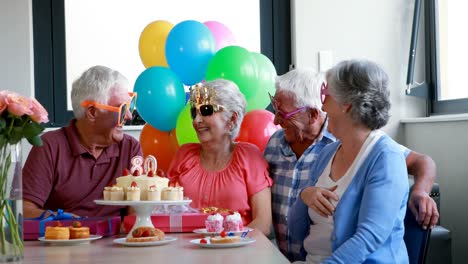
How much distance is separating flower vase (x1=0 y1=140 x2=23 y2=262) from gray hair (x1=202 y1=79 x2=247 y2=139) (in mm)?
1106

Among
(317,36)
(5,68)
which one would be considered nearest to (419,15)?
(317,36)

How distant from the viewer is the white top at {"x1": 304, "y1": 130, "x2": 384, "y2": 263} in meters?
2.18

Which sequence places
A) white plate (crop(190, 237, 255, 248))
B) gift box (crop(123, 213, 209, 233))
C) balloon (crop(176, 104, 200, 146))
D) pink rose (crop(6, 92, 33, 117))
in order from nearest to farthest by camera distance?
pink rose (crop(6, 92, 33, 117))
white plate (crop(190, 237, 255, 248))
gift box (crop(123, 213, 209, 233))
balloon (crop(176, 104, 200, 146))

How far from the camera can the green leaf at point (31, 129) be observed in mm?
1765

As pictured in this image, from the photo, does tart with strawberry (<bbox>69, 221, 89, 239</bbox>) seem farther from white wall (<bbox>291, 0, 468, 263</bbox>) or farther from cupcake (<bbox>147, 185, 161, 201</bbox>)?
white wall (<bbox>291, 0, 468, 263</bbox>)

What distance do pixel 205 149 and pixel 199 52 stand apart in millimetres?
725

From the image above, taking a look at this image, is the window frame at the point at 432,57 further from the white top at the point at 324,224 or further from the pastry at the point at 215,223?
the pastry at the point at 215,223

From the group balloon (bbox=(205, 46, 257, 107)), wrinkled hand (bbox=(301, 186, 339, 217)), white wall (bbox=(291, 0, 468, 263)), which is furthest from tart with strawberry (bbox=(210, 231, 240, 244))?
white wall (bbox=(291, 0, 468, 263))

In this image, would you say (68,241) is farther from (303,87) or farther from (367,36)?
(367,36)

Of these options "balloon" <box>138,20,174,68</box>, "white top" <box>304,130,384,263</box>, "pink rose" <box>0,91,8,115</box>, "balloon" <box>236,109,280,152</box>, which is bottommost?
"white top" <box>304,130,384,263</box>

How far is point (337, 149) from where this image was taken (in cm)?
239

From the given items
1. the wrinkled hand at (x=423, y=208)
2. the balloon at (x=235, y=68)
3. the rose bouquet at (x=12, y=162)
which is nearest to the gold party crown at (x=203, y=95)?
the balloon at (x=235, y=68)

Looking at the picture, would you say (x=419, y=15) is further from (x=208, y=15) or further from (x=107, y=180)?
(x=107, y=180)

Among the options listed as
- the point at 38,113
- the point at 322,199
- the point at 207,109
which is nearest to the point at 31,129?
the point at 38,113
